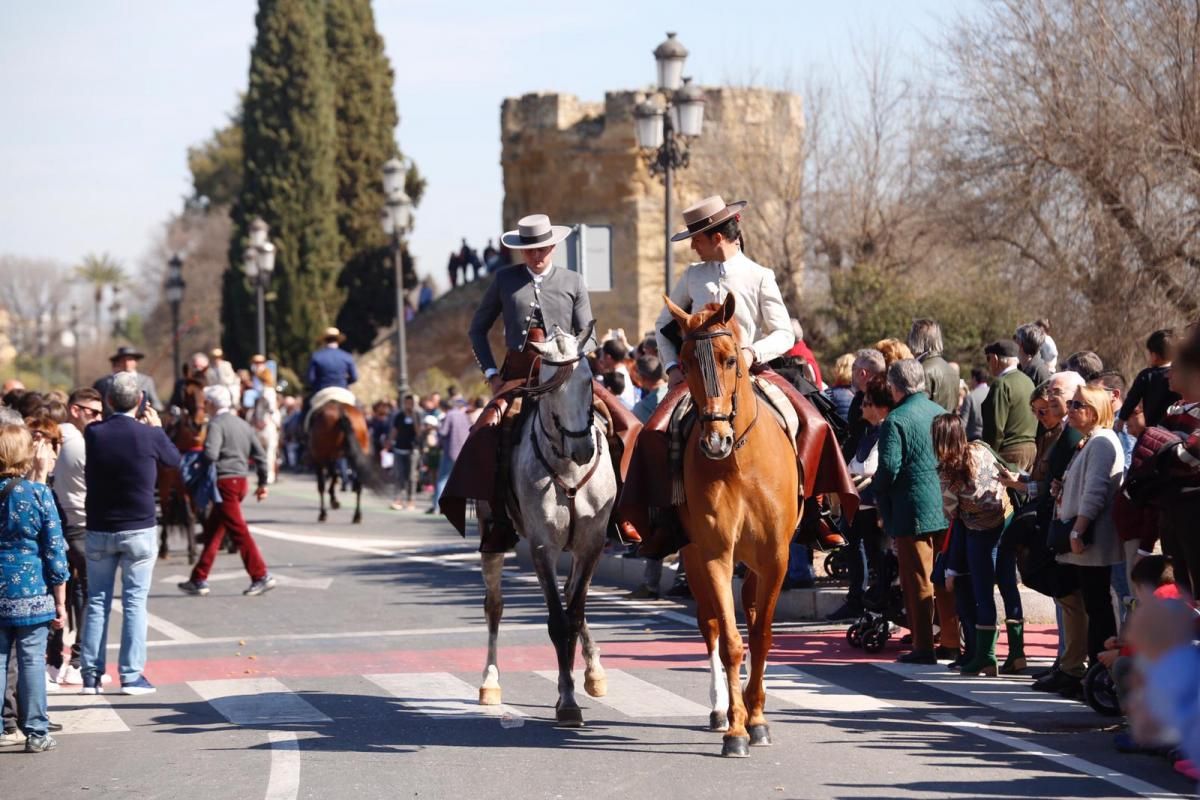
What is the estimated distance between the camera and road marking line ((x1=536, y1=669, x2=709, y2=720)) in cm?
1105

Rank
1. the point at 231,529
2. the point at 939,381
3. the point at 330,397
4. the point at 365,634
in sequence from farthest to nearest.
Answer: the point at 330,397 → the point at 231,529 → the point at 365,634 → the point at 939,381

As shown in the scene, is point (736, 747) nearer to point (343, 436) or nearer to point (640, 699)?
point (640, 699)

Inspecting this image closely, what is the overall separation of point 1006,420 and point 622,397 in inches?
203

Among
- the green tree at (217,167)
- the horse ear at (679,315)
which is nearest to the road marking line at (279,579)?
the horse ear at (679,315)

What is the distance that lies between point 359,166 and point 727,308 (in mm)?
57146

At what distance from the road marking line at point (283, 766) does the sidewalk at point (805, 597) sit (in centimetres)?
417

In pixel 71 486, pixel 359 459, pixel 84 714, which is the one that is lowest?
pixel 84 714

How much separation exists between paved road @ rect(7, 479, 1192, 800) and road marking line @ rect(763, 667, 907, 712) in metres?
0.03

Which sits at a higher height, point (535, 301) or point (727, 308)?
point (535, 301)

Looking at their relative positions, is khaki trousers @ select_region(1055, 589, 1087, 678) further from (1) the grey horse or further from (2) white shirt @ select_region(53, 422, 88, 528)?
(2) white shirt @ select_region(53, 422, 88, 528)

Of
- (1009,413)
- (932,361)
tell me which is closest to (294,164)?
(932,361)

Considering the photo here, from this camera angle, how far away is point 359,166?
65188mm

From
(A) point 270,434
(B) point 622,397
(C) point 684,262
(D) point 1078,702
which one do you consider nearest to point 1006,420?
(D) point 1078,702

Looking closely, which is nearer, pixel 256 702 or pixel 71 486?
pixel 256 702
